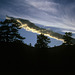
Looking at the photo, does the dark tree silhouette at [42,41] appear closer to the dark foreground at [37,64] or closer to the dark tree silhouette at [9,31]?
the dark tree silhouette at [9,31]

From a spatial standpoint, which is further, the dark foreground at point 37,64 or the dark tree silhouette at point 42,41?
the dark tree silhouette at point 42,41

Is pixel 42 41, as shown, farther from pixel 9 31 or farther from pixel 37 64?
pixel 37 64

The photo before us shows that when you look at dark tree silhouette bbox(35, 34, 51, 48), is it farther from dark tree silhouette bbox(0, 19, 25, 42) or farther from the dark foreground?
the dark foreground

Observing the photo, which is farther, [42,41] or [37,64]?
Result: [42,41]

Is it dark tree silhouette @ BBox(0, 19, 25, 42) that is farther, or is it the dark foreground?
dark tree silhouette @ BBox(0, 19, 25, 42)

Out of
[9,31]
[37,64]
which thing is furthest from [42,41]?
[37,64]

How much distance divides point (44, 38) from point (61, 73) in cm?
2975

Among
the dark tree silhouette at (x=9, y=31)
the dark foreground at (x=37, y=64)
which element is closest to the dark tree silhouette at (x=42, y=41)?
the dark tree silhouette at (x=9, y=31)

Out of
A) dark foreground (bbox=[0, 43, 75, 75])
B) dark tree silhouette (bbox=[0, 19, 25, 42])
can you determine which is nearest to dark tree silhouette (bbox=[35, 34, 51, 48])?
dark tree silhouette (bbox=[0, 19, 25, 42])

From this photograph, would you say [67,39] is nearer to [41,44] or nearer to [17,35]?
[41,44]

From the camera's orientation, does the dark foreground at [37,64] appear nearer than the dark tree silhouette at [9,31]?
Yes

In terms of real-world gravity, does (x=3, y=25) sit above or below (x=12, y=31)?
above

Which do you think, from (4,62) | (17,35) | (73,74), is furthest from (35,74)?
(17,35)

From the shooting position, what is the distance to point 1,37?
72.5 ft
